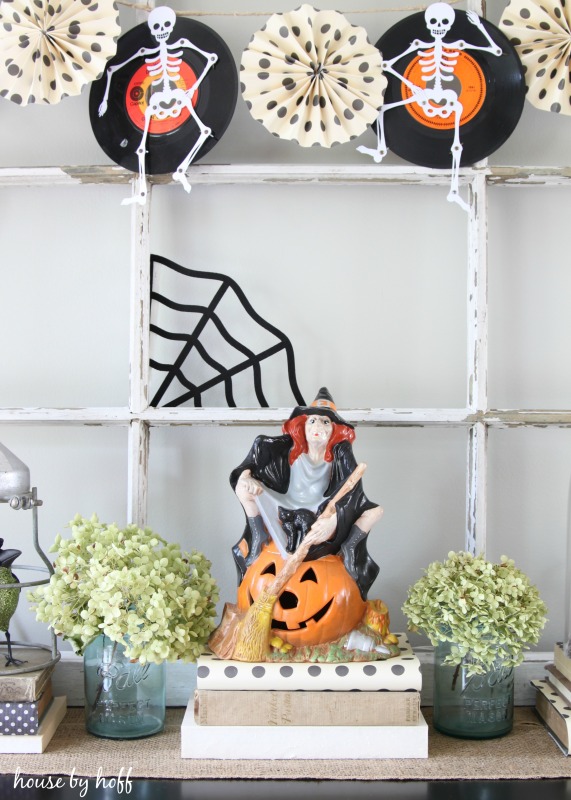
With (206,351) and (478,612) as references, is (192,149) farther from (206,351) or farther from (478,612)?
(478,612)

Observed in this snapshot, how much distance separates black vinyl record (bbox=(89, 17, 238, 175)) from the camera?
1.20 meters

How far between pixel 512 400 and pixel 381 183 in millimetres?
397

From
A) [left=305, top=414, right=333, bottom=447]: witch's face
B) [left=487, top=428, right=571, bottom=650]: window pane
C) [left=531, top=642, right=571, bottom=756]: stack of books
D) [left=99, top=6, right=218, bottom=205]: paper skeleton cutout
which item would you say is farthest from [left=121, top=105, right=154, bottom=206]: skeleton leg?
[left=531, top=642, right=571, bottom=756]: stack of books

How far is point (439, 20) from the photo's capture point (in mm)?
1208

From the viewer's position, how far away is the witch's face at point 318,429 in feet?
3.48

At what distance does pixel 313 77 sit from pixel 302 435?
528mm

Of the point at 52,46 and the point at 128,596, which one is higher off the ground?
the point at 52,46

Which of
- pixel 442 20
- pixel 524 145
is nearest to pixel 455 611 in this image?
pixel 524 145

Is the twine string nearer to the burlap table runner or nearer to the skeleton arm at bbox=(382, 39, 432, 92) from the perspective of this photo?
the skeleton arm at bbox=(382, 39, 432, 92)

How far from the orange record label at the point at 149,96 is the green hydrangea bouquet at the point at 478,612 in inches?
29.5

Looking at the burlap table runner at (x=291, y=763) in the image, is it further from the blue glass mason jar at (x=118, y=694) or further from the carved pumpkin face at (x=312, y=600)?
the carved pumpkin face at (x=312, y=600)

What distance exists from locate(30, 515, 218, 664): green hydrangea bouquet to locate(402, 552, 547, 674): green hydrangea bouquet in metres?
0.30

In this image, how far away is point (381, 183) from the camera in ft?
4.09

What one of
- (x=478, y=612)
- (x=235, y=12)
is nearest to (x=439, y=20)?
(x=235, y=12)
